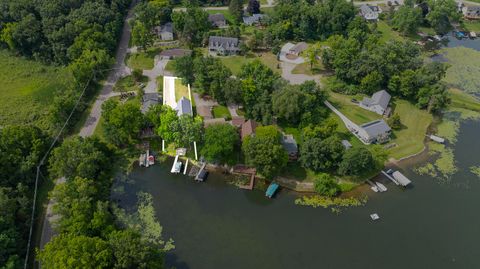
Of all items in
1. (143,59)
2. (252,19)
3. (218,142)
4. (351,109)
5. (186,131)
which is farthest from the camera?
(252,19)

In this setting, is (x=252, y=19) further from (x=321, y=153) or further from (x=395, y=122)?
(x=321, y=153)

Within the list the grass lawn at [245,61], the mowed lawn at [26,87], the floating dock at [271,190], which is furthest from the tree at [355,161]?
the mowed lawn at [26,87]

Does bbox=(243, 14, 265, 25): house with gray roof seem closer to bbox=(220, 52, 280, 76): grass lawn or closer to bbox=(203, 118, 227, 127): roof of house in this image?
bbox=(220, 52, 280, 76): grass lawn

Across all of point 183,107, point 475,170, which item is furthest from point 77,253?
point 475,170

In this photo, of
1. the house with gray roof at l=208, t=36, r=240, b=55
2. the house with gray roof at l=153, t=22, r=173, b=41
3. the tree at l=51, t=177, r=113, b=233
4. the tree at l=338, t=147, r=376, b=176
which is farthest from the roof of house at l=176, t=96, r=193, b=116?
the house with gray roof at l=153, t=22, r=173, b=41

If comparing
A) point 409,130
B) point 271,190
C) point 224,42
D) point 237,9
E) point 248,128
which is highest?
point 237,9

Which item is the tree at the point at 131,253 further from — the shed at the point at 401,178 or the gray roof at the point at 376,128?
the gray roof at the point at 376,128
